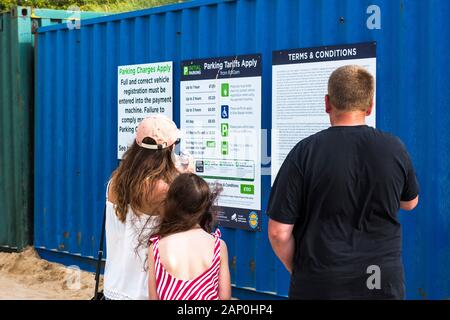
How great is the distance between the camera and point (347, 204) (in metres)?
3.03

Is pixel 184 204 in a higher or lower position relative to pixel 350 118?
lower

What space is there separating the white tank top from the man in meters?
0.60

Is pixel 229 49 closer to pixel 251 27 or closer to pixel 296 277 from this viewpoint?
pixel 251 27

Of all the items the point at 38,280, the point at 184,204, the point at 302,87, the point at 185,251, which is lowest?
the point at 38,280

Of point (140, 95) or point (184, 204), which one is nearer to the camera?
point (184, 204)

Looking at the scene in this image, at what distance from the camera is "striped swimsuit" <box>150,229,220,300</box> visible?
297cm

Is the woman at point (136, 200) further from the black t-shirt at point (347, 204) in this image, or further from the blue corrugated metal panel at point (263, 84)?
the blue corrugated metal panel at point (263, 84)

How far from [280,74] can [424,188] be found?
5.18 ft

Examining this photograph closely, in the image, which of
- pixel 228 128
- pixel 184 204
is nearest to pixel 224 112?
pixel 228 128

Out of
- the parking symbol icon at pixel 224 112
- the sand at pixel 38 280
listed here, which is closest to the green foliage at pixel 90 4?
the sand at pixel 38 280

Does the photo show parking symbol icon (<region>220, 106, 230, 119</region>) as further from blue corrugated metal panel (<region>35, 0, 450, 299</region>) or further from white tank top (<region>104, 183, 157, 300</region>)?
white tank top (<region>104, 183, 157, 300</region>)

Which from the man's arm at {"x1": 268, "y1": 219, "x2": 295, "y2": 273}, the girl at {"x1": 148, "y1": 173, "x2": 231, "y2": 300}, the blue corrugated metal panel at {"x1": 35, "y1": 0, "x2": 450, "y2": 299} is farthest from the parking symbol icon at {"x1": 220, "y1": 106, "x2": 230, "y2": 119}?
the girl at {"x1": 148, "y1": 173, "x2": 231, "y2": 300}

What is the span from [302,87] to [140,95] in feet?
7.10

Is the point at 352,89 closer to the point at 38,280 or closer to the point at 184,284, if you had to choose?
the point at 184,284
